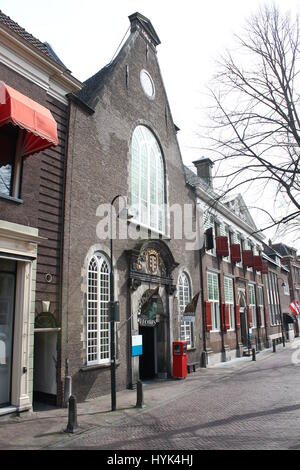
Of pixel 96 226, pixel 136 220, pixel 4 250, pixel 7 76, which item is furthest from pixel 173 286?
pixel 7 76

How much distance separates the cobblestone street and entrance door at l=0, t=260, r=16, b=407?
2.51 meters

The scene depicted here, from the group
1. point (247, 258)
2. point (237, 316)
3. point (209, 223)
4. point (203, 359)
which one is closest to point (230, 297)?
point (237, 316)

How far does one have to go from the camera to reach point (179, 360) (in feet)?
52.2

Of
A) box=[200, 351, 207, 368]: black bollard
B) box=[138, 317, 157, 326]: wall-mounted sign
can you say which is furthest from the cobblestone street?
box=[200, 351, 207, 368]: black bollard

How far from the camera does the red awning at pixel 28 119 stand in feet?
28.1

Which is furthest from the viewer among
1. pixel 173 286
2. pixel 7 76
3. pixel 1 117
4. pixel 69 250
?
pixel 173 286

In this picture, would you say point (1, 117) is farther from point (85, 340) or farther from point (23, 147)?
point (85, 340)

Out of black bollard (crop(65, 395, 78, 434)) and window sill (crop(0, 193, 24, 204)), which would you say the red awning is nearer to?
window sill (crop(0, 193, 24, 204))

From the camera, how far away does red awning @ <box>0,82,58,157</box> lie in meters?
8.58

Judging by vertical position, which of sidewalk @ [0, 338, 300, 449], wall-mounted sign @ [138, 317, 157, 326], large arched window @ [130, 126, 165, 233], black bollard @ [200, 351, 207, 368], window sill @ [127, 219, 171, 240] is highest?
large arched window @ [130, 126, 165, 233]

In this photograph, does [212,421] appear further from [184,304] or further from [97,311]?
[184,304]

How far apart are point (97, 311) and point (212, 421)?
499 centimetres

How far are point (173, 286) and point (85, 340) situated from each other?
6.56 metres

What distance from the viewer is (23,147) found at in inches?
387
